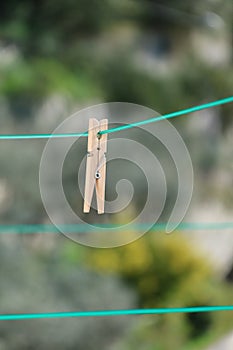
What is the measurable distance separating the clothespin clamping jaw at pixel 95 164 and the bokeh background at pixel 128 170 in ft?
10.6

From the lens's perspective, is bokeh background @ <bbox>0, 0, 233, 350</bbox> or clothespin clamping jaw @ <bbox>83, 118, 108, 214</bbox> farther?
bokeh background @ <bbox>0, 0, 233, 350</bbox>

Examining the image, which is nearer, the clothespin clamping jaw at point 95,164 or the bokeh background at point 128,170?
the clothespin clamping jaw at point 95,164

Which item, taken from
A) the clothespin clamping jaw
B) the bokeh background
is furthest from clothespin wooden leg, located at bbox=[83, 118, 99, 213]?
the bokeh background

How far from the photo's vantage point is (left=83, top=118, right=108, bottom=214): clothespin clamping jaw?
250cm

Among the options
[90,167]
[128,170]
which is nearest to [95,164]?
[90,167]

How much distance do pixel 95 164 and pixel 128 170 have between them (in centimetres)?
622

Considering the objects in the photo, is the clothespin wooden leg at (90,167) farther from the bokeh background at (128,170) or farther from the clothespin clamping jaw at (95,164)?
the bokeh background at (128,170)

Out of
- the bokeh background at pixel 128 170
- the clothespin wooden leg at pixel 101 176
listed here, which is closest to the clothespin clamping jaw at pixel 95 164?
the clothespin wooden leg at pixel 101 176

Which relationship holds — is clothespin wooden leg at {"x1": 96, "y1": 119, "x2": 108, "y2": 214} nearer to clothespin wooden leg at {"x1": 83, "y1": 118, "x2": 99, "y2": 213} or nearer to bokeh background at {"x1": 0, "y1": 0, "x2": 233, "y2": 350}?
clothespin wooden leg at {"x1": 83, "y1": 118, "x2": 99, "y2": 213}

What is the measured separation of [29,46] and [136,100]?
5.40 ft

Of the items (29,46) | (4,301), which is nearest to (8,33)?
(29,46)

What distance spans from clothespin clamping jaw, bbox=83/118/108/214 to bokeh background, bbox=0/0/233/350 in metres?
3.22

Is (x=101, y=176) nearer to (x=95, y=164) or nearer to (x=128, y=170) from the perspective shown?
(x=95, y=164)

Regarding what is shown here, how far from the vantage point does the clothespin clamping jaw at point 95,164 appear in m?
2.50
